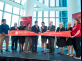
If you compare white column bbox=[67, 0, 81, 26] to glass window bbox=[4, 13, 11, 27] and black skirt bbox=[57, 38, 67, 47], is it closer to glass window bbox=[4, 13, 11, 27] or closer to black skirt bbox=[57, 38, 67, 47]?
black skirt bbox=[57, 38, 67, 47]

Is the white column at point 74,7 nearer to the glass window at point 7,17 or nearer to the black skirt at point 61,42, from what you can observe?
the black skirt at point 61,42

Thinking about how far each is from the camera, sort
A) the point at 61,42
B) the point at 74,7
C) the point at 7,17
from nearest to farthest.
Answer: the point at 61,42 → the point at 74,7 → the point at 7,17

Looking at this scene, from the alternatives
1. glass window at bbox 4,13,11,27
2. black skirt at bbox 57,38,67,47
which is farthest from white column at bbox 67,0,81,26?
glass window at bbox 4,13,11,27

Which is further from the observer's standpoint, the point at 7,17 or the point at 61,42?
the point at 7,17

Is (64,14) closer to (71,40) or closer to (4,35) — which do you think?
(71,40)

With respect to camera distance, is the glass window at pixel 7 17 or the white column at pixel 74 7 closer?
the white column at pixel 74 7

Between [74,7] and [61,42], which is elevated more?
[74,7]

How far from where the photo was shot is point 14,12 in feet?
31.1

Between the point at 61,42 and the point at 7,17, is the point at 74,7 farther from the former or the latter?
the point at 7,17

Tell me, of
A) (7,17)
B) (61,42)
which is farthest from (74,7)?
(7,17)

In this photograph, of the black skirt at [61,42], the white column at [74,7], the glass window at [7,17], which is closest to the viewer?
the black skirt at [61,42]

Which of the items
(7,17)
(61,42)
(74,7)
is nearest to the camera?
(61,42)

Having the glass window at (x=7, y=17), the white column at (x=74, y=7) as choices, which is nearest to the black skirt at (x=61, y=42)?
the white column at (x=74, y=7)

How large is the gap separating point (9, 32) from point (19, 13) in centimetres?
703
